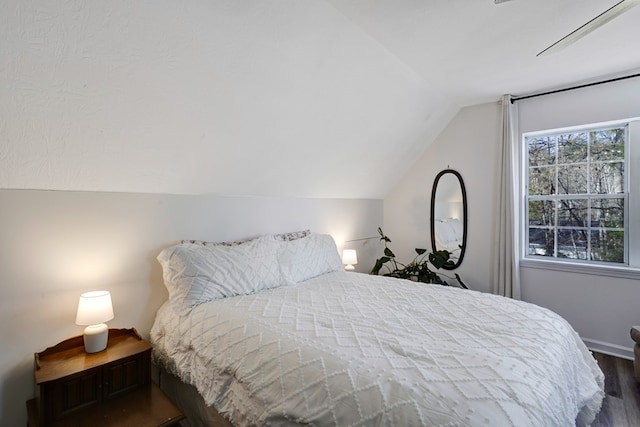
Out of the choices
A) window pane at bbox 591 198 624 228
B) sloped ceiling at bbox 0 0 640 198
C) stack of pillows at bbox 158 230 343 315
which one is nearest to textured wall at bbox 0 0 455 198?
sloped ceiling at bbox 0 0 640 198

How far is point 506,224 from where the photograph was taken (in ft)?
10.6

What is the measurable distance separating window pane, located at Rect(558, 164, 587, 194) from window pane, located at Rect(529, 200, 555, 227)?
17 centimetres

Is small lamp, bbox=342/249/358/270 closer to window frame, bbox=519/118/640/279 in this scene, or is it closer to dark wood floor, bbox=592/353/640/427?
window frame, bbox=519/118/640/279

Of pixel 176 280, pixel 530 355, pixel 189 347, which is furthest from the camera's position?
pixel 176 280

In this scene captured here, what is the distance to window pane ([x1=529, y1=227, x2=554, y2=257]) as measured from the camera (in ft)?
10.6

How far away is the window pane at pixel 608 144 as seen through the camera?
2869mm

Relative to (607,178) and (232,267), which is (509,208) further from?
(232,267)

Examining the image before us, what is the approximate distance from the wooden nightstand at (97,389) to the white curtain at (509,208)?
10.5 ft

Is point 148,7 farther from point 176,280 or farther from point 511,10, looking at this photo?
point 511,10

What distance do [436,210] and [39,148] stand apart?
369 cm

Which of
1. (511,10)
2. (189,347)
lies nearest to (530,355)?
(189,347)

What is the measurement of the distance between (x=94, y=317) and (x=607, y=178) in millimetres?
4234

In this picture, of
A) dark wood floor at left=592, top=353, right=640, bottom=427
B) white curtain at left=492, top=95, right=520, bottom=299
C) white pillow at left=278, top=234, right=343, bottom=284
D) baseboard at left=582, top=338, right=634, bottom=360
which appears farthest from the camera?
white curtain at left=492, top=95, right=520, bottom=299

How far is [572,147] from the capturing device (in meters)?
3.11
